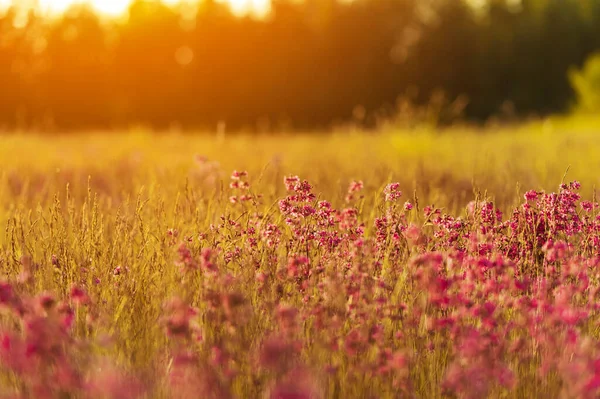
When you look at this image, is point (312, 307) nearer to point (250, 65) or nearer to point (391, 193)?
point (391, 193)

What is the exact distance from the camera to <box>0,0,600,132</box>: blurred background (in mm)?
21391

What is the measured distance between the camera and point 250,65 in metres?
23.1

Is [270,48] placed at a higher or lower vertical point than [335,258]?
higher

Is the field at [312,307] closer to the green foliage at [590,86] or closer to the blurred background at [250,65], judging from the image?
the blurred background at [250,65]

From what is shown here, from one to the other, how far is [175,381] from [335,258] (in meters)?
1.01

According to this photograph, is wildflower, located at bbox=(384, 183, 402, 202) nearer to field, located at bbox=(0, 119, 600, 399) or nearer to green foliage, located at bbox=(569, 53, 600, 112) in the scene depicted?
field, located at bbox=(0, 119, 600, 399)

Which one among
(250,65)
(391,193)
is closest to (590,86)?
(250,65)

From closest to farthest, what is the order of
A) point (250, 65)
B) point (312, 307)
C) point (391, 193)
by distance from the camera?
point (312, 307) < point (391, 193) < point (250, 65)

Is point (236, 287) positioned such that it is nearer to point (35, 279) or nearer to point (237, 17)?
point (35, 279)

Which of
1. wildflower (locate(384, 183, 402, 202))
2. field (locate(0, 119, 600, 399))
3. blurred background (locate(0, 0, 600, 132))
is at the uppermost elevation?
blurred background (locate(0, 0, 600, 132))

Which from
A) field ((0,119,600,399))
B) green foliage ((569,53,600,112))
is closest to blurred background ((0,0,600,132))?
green foliage ((569,53,600,112))

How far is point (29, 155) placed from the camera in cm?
962

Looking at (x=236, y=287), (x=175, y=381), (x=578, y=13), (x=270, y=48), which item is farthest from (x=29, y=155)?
(x=578, y=13)

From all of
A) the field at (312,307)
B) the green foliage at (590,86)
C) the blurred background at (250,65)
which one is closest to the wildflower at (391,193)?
the field at (312,307)
